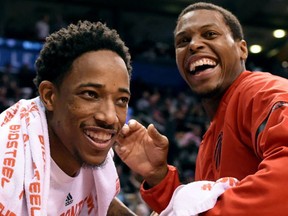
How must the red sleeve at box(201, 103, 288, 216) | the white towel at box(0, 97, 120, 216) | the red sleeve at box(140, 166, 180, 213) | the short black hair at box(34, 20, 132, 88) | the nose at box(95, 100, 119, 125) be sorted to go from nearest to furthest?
the red sleeve at box(201, 103, 288, 216)
the white towel at box(0, 97, 120, 216)
the nose at box(95, 100, 119, 125)
the short black hair at box(34, 20, 132, 88)
the red sleeve at box(140, 166, 180, 213)

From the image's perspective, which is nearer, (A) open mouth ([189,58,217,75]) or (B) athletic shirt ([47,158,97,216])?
(B) athletic shirt ([47,158,97,216])

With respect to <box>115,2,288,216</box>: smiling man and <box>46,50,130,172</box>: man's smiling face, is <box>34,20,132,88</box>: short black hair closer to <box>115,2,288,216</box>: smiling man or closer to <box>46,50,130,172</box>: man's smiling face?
<box>46,50,130,172</box>: man's smiling face

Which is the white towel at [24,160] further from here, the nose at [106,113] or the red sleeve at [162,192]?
the red sleeve at [162,192]

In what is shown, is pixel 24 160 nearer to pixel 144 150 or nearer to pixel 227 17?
pixel 144 150

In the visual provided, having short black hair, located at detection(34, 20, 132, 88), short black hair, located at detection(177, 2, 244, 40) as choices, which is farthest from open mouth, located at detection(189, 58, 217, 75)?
short black hair, located at detection(34, 20, 132, 88)

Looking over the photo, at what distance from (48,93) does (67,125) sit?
0.60 ft

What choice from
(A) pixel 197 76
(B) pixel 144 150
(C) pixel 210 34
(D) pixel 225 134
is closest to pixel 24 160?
(B) pixel 144 150

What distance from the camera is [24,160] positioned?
197cm

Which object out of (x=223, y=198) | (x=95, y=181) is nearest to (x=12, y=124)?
(x=95, y=181)

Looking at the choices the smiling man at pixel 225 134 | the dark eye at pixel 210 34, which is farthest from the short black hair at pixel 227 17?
the dark eye at pixel 210 34

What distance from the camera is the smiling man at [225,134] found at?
160cm

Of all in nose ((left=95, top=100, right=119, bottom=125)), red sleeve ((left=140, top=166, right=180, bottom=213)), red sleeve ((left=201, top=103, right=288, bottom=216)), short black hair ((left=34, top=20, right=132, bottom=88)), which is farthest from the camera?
red sleeve ((left=140, top=166, right=180, bottom=213))

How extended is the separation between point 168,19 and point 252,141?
13692 millimetres

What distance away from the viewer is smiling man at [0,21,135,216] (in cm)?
193
